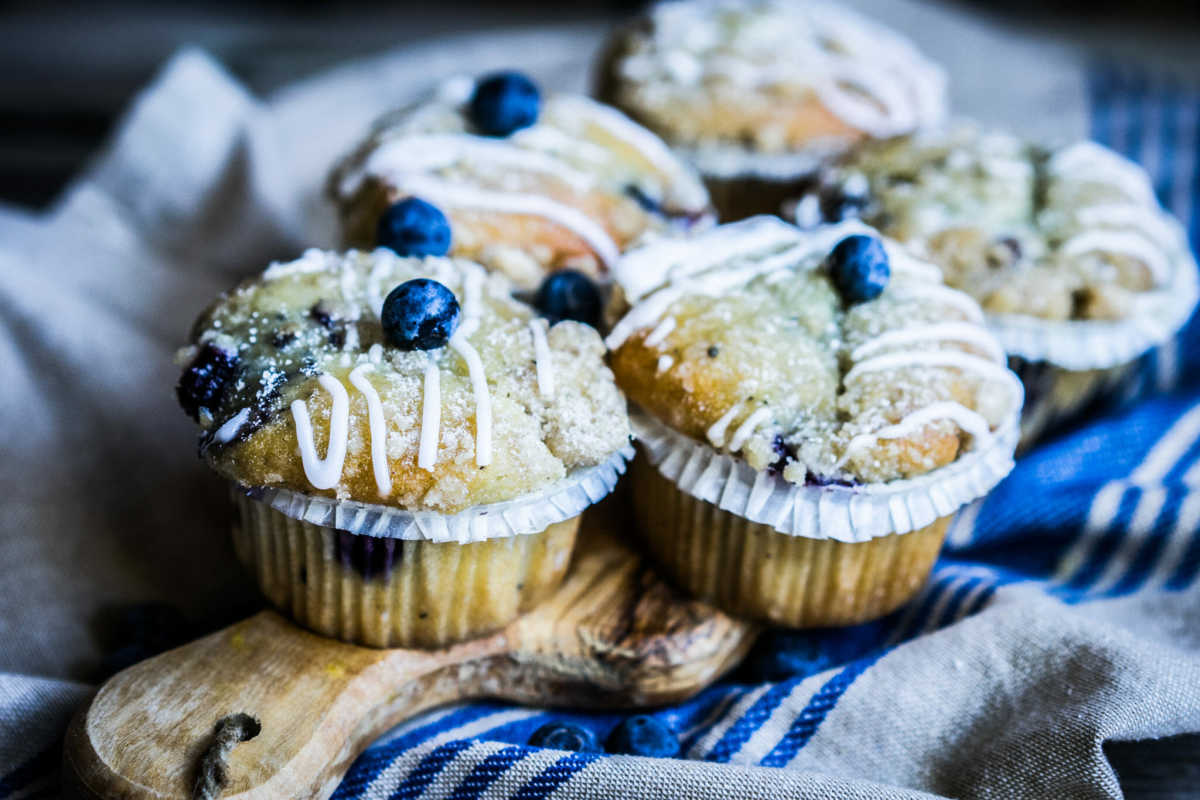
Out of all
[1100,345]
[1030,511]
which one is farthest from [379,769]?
[1100,345]

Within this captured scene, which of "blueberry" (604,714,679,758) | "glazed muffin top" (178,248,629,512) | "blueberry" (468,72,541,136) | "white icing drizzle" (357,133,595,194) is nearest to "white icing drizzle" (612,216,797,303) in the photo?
"glazed muffin top" (178,248,629,512)

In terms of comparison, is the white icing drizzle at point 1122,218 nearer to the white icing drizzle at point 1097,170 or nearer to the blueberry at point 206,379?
the white icing drizzle at point 1097,170

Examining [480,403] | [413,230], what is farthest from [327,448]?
[413,230]

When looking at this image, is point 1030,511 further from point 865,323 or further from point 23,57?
point 23,57

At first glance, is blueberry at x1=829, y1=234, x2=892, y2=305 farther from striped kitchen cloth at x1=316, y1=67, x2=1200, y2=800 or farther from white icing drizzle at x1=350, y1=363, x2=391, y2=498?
white icing drizzle at x1=350, y1=363, x2=391, y2=498

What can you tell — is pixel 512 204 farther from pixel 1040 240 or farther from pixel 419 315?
pixel 1040 240

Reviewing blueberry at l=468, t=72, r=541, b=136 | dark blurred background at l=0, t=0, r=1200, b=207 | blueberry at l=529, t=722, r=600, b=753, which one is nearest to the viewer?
blueberry at l=529, t=722, r=600, b=753

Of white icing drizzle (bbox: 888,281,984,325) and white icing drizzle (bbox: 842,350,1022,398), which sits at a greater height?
white icing drizzle (bbox: 888,281,984,325)
